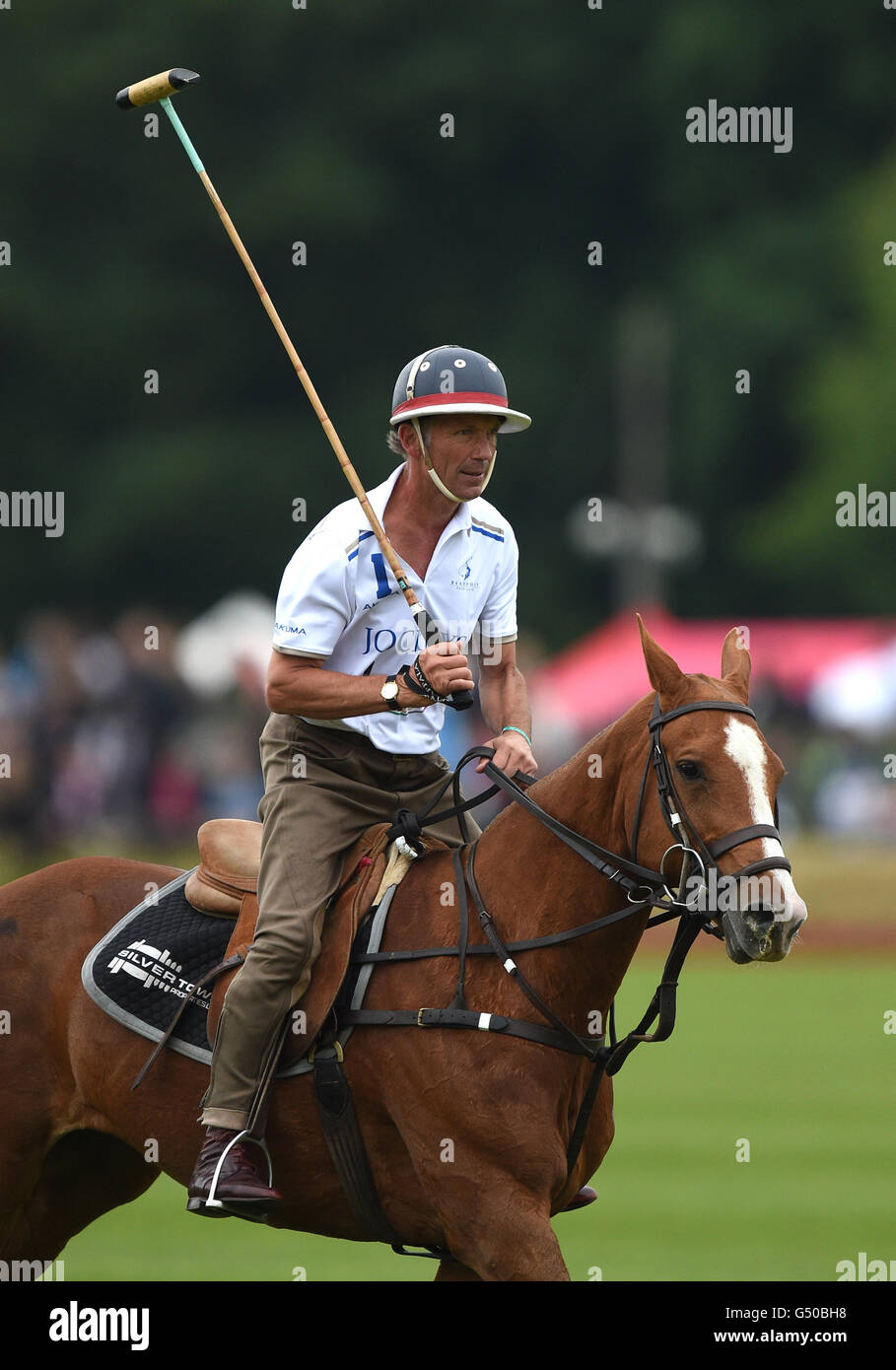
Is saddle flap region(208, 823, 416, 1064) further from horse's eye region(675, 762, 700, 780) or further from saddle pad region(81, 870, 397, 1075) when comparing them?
horse's eye region(675, 762, 700, 780)

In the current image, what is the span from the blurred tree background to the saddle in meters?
35.2

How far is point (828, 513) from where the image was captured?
41.8m

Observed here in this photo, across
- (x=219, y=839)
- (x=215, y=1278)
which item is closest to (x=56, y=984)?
(x=219, y=839)

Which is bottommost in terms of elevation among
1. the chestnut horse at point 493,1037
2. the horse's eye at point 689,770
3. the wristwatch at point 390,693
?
the chestnut horse at point 493,1037

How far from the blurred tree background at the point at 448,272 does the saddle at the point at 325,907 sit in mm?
35212

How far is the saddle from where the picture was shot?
5.89 m

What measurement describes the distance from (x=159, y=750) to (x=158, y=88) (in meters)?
17.8

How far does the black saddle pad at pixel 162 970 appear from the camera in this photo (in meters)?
6.24

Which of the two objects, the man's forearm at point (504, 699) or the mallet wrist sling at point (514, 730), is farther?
the man's forearm at point (504, 699)
